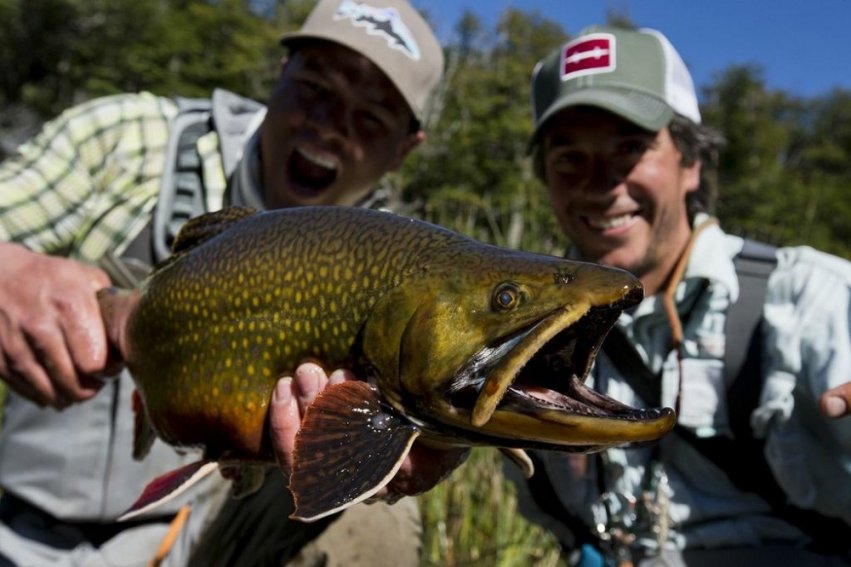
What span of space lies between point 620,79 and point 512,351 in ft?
7.58

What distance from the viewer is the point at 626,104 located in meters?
3.30

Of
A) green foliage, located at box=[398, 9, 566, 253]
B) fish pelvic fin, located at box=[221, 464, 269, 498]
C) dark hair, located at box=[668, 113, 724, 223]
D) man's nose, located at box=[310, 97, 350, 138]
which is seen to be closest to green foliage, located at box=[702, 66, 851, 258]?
green foliage, located at box=[398, 9, 566, 253]

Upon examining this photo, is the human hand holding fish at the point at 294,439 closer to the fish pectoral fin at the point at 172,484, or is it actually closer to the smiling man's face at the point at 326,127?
the fish pectoral fin at the point at 172,484

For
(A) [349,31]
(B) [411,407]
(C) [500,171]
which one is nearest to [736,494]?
(B) [411,407]

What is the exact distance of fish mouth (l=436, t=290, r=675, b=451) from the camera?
1.39 meters

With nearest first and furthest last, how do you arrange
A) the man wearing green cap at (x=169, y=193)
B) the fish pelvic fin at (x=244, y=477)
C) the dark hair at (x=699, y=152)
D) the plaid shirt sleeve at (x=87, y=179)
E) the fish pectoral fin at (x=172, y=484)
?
the fish pectoral fin at (x=172, y=484)
the fish pelvic fin at (x=244, y=477)
the man wearing green cap at (x=169, y=193)
the plaid shirt sleeve at (x=87, y=179)
the dark hair at (x=699, y=152)

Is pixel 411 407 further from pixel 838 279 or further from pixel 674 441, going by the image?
pixel 838 279

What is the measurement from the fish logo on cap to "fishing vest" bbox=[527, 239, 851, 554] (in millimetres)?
1521

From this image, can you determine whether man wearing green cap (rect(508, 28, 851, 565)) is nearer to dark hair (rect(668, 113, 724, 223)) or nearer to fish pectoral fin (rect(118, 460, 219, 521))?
dark hair (rect(668, 113, 724, 223))

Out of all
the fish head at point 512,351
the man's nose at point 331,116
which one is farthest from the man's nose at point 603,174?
the fish head at point 512,351

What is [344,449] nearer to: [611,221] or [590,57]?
[611,221]

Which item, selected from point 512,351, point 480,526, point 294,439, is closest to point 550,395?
point 512,351

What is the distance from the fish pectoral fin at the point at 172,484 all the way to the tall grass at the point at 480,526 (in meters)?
2.26

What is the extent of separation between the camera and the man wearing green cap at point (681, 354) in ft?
9.53
